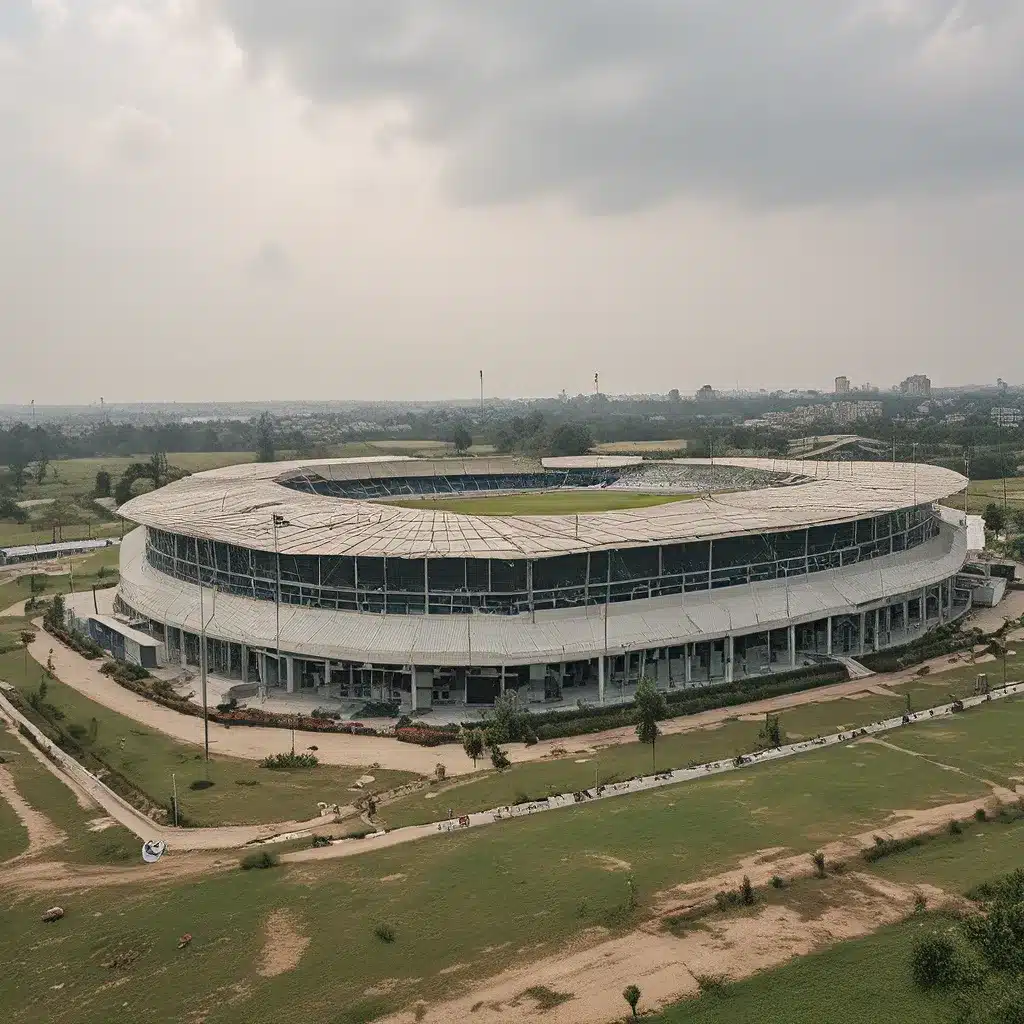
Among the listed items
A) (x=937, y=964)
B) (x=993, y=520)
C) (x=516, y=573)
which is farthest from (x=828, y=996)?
(x=993, y=520)

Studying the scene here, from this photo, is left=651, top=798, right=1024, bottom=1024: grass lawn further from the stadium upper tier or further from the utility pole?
the utility pole

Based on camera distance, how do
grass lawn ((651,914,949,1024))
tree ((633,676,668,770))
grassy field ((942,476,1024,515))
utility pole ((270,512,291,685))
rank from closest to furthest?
grass lawn ((651,914,949,1024)) → tree ((633,676,668,770)) → utility pole ((270,512,291,685)) → grassy field ((942,476,1024,515))

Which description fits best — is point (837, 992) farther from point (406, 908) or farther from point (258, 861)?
point (258, 861)

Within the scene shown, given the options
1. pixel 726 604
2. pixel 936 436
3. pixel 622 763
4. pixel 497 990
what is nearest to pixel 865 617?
pixel 726 604

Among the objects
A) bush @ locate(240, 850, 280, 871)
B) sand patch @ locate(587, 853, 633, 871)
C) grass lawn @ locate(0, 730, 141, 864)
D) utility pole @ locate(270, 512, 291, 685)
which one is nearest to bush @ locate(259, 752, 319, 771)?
grass lawn @ locate(0, 730, 141, 864)

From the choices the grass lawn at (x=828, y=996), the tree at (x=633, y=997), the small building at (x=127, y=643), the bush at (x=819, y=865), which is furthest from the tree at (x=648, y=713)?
the small building at (x=127, y=643)

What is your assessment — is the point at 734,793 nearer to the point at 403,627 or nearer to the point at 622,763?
the point at 622,763
